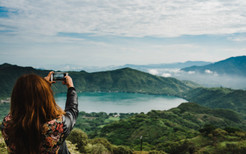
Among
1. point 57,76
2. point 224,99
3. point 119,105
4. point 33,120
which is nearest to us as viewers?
point 33,120

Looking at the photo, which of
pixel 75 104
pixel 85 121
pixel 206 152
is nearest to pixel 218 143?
pixel 206 152

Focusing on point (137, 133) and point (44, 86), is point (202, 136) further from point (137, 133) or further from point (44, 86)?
point (44, 86)

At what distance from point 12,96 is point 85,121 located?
89.3m

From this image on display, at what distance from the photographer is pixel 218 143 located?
30.6 metres

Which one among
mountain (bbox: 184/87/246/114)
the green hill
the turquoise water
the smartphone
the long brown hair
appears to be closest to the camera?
the long brown hair

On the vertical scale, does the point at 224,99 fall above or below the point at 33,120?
below

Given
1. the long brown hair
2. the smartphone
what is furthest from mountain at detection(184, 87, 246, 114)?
the long brown hair

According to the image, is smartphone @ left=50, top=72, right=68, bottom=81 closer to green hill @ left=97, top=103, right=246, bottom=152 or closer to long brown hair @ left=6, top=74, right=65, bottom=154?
long brown hair @ left=6, top=74, right=65, bottom=154

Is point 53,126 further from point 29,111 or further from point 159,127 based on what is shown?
point 159,127

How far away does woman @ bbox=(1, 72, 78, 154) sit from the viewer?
65.5 inches

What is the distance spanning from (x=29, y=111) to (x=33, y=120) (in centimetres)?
9

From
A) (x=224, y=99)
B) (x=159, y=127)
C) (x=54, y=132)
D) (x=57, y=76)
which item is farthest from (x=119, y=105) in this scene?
(x=54, y=132)

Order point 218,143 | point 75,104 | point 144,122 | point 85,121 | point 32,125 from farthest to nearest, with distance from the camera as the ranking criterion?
point 85,121, point 144,122, point 218,143, point 75,104, point 32,125

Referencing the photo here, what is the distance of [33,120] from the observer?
5.45 ft
